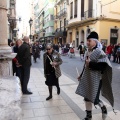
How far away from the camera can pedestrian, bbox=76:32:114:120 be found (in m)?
3.89

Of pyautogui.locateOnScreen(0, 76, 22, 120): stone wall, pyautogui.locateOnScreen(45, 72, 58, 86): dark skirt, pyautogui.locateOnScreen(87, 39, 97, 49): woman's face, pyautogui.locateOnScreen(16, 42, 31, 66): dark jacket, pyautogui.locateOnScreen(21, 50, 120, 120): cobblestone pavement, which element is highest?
pyautogui.locateOnScreen(87, 39, 97, 49): woman's face

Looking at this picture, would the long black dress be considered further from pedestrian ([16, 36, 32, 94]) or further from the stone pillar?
the stone pillar

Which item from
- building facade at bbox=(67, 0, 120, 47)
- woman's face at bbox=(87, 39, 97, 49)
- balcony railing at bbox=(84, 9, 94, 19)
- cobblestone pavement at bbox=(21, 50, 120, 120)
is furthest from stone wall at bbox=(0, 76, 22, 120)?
balcony railing at bbox=(84, 9, 94, 19)

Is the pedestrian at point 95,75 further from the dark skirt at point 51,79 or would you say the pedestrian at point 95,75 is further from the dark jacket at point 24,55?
the dark jacket at point 24,55

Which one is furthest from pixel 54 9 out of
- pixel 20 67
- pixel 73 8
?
pixel 20 67

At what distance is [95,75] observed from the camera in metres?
3.94

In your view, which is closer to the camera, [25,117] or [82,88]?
[82,88]

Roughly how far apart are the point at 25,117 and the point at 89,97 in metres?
1.44

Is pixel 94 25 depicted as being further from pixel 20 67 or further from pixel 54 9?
pixel 54 9

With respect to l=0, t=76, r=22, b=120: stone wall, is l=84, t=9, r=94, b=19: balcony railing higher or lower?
higher

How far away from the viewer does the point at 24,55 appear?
629cm

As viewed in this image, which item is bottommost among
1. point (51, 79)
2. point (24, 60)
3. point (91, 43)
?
point (51, 79)

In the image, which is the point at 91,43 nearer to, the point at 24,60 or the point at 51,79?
the point at 51,79

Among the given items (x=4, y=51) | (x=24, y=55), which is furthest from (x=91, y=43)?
(x=4, y=51)
